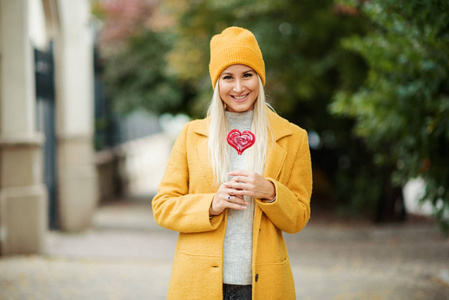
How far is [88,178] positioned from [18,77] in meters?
3.43

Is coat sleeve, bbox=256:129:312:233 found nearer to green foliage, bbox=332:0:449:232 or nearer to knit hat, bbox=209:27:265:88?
knit hat, bbox=209:27:265:88

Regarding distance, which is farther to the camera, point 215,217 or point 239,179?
point 215,217

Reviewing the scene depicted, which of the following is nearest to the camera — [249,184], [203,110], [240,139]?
[249,184]

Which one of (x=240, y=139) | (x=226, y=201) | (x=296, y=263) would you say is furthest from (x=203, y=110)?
(x=226, y=201)

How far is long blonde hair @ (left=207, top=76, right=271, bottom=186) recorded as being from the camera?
2490mm

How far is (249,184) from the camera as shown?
2.29 metres

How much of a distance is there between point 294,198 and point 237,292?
524 millimetres

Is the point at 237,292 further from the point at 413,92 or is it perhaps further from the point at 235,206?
the point at 413,92

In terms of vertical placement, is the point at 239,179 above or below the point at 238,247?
above

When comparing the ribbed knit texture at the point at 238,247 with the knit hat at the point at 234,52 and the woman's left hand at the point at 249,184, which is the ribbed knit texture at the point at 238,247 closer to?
the woman's left hand at the point at 249,184

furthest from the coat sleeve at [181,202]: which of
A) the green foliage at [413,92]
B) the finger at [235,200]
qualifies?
the green foliage at [413,92]

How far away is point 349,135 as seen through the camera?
14297 millimetres

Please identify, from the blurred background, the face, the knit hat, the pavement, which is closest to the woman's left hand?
the face

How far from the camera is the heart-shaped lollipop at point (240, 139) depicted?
8.00ft
